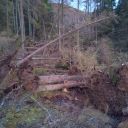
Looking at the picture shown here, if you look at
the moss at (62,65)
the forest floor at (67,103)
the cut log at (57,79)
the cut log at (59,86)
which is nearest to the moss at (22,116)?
the forest floor at (67,103)

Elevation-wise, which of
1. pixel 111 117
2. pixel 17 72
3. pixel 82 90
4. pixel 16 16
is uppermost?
pixel 16 16

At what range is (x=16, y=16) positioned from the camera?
37.0 metres

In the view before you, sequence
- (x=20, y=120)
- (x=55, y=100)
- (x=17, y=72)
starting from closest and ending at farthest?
(x=20, y=120) → (x=17, y=72) → (x=55, y=100)

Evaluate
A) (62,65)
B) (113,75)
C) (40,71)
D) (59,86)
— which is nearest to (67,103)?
(59,86)

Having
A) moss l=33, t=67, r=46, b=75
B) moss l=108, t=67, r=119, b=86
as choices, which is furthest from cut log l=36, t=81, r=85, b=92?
moss l=108, t=67, r=119, b=86

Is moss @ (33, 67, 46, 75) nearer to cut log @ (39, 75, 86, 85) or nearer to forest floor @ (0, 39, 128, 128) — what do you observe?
forest floor @ (0, 39, 128, 128)

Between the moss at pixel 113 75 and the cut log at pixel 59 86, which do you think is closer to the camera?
the cut log at pixel 59 86

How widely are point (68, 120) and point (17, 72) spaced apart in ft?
6.93

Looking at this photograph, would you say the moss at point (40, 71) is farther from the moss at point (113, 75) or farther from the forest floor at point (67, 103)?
the moss at point (113, 75)

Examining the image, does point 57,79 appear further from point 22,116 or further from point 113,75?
point 22,116

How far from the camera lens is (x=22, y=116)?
30.9 feet

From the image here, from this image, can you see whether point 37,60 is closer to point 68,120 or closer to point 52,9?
point 68,120

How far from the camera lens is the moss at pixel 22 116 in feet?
30.0

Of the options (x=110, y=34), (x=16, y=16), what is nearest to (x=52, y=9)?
(x=16, y=16)
